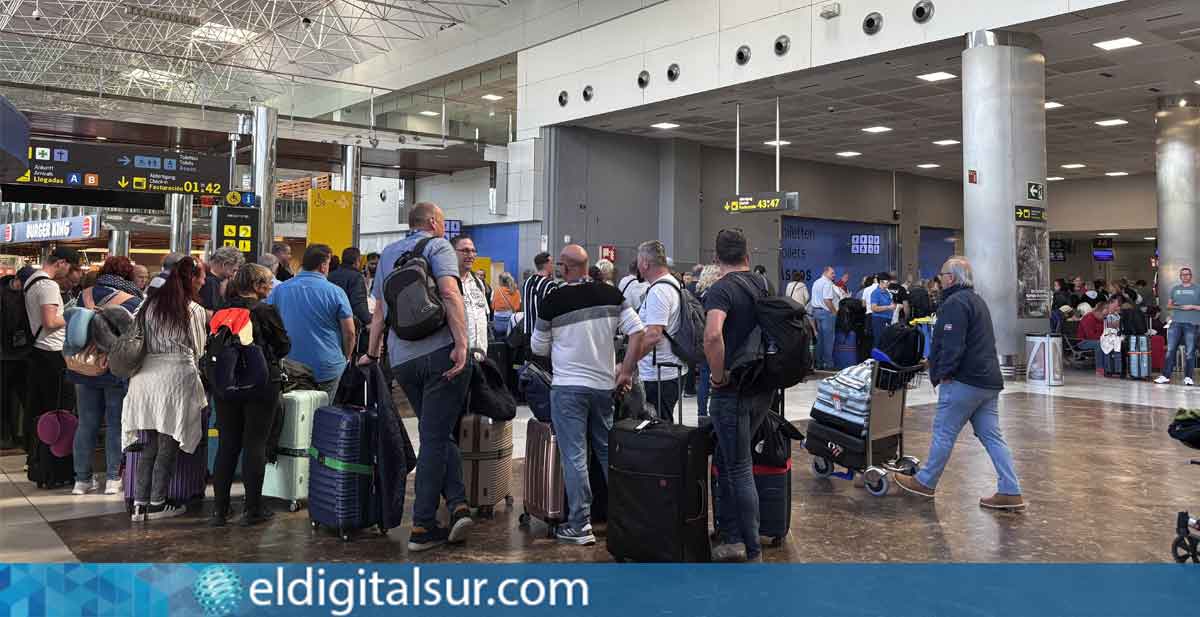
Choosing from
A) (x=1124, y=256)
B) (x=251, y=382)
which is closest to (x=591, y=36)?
(x=251, y=382)

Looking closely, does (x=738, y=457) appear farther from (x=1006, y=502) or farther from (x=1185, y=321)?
(x=1185, y=321)

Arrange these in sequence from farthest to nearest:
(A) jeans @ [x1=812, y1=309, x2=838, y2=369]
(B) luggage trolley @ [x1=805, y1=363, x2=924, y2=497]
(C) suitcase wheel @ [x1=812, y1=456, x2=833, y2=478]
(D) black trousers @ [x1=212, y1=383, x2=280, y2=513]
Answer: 1. (A) jeans @ [x1=812, y1=309, x2=838, y2=369]
2. (C) suitcase wheel @ [x1=812, y1=456, x2=833, y2=478]
3. (B) luggage trolley @ [x1=805, y1=363, x2=924, y2=497]
4. (D) black trousers @ [x1=212, y1=383, x2=280, y2=513]

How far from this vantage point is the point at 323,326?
19.2 feet

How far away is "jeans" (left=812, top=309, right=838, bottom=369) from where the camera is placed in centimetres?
1494

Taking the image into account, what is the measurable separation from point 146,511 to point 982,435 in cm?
496

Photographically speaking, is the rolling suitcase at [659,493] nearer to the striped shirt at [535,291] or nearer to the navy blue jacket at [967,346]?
the navy blue jacket at [967,346]

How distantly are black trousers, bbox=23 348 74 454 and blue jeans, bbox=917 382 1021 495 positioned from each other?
20.4ft

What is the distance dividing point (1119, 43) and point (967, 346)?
10.4 m

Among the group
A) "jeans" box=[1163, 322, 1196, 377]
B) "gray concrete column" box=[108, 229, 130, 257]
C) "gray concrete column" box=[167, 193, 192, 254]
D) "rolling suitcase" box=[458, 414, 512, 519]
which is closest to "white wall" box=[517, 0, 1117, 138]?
"jeans" box=[1163, 322, 1196, 377]

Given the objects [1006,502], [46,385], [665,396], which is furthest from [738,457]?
[46,385]

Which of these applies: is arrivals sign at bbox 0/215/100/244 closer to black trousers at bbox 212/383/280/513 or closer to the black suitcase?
the black suitcase

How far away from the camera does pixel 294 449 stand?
5.31 m

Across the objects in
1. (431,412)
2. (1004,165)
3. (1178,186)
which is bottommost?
(431,412)

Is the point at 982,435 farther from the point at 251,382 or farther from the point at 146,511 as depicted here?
the point at 146,511
